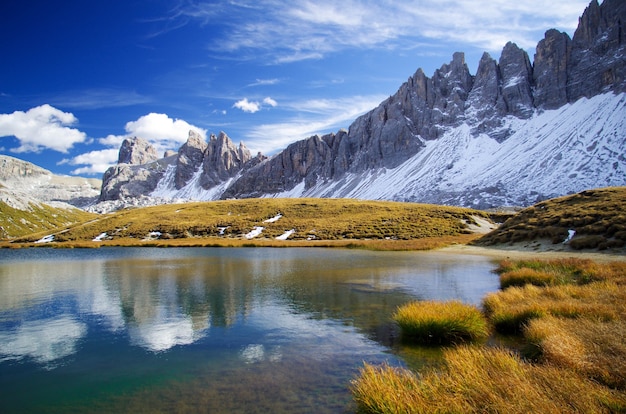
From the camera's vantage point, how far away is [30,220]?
16250cm

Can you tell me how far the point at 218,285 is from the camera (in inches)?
968

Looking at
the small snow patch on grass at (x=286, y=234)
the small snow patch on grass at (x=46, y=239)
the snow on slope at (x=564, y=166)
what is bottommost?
the small snow patch on grass at (x=286, y=234)

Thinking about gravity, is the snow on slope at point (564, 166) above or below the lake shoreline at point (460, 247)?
above

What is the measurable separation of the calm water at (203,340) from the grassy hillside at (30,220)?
142 m

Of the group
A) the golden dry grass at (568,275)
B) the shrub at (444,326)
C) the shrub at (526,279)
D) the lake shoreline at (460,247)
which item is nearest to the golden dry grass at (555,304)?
the shrub at (444,326)

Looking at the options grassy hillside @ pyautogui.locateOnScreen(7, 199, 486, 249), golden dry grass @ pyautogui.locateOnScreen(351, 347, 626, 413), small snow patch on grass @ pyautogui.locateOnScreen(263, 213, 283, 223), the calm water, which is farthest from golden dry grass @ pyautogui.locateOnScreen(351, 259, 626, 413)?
small snow patch on grass @ pyautogui.locateOnScreen(263, 213, 283, 223)

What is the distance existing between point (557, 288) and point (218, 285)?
62.2ft

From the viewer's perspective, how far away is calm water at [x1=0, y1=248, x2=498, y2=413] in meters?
8.90

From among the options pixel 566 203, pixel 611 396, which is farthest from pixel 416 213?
pixel 611 396

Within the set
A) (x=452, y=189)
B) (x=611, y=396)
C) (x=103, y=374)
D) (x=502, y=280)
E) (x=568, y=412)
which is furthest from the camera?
(x=452, y=189)

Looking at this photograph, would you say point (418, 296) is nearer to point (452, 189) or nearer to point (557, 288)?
point (557, 288)

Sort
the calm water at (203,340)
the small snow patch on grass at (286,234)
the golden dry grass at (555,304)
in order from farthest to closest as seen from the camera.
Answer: the small snow patch on grass at (286,234) → the golden dry grass at (555,304) → the calm water at (203,340)

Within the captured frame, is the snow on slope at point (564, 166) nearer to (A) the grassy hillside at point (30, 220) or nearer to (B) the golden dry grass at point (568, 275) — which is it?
(B) the golden dry grass at point (568, 275)

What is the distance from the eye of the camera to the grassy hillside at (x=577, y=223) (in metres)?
37.2
